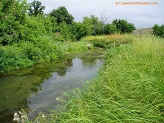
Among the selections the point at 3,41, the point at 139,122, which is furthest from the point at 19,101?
the point at 3,41

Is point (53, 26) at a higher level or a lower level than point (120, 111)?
higher

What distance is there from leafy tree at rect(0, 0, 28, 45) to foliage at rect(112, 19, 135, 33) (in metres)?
16.5

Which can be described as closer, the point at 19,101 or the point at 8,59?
the point at 19,101

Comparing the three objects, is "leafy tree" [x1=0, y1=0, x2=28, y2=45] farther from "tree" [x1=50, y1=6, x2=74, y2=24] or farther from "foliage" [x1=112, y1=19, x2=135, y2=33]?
"foliage" [x1=112, y1=19, x2=135, y2=33]

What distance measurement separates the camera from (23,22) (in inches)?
425

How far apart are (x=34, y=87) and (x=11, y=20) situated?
4.75 m

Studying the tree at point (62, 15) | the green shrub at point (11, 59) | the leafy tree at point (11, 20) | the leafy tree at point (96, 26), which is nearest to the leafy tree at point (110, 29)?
the leafy tree at point (96, 26)

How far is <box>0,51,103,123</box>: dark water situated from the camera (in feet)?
15.0

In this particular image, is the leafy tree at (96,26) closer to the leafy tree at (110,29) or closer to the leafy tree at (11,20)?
the leafy tree at (110,29)

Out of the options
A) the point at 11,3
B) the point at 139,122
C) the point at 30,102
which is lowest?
the point at 30,102

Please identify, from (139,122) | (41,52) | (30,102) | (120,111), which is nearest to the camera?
(139,122)

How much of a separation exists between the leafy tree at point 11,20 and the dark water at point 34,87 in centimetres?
204

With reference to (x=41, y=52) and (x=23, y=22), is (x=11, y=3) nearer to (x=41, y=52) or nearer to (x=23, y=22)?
(x=23, y=22)

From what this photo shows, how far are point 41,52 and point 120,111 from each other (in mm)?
8915
